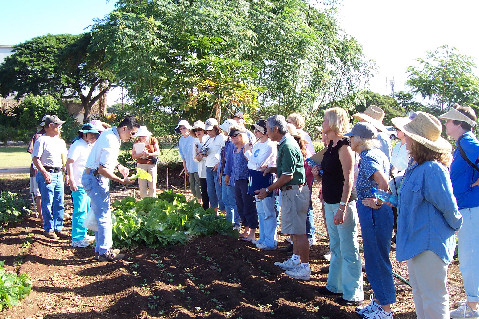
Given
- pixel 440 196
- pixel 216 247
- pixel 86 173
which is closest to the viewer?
pixel 440 196

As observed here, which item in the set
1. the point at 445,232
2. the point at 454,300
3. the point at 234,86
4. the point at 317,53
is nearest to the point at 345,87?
the point at 317,53

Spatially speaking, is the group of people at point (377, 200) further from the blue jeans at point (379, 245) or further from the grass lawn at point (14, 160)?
the grass lawn at point (14, 160)

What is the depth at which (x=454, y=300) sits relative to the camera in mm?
4789

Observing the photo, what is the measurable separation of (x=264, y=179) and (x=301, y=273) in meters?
1.65

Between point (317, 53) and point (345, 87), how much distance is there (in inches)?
89.3

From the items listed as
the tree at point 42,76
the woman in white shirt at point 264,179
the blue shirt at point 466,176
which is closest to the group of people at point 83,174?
the woman in white shirt at point 264,179

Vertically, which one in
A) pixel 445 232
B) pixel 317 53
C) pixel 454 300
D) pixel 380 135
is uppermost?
pixel 317 53

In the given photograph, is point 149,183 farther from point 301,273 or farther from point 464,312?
point 464,312

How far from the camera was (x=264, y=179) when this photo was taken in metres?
6.50

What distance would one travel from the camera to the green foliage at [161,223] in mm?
6625

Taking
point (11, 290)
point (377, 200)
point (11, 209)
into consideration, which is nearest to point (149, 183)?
point (11, 209)

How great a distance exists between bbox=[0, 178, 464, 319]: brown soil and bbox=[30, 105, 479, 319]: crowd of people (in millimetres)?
331

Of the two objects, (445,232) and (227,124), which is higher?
(227,124)

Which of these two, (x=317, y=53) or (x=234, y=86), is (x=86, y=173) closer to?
(x=234, y=86)
